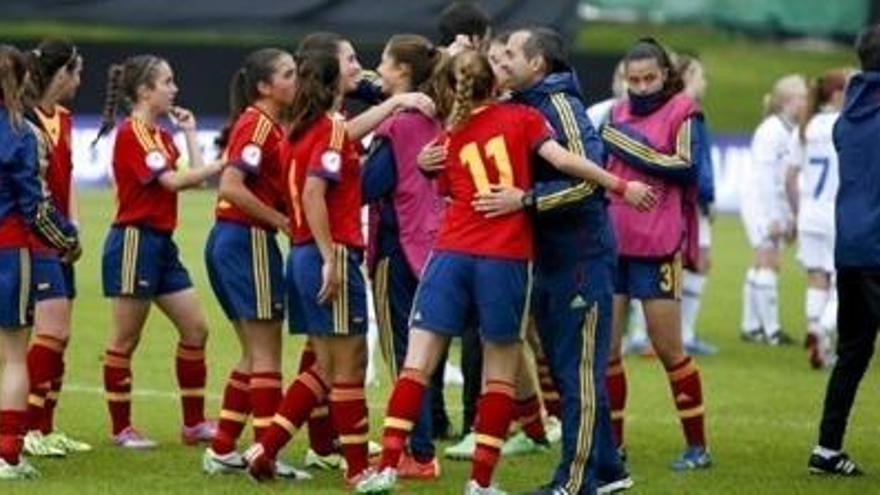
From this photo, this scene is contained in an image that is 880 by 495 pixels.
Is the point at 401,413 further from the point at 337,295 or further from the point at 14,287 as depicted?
the point at 14,287

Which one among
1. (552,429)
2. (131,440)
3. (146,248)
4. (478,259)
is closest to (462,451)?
(552,429)

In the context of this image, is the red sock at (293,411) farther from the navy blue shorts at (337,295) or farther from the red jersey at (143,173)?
the red jersey at (143,173)

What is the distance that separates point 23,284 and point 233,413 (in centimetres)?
130

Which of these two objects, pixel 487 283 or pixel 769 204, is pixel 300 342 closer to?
pixel 769 204

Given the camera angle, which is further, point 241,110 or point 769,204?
point 769,204

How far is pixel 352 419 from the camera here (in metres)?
11.8

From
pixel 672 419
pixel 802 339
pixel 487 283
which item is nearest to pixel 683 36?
pixel 802 339

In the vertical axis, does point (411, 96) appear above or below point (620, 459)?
above

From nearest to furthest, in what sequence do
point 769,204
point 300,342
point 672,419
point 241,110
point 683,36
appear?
point 241,110 < point 672,419 < point 300,342 < point 769,204 < point 683,36

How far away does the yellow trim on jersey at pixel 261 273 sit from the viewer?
40.6 ft

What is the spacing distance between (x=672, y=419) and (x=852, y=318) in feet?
7.72

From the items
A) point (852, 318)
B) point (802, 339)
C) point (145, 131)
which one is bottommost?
point (802, 339)

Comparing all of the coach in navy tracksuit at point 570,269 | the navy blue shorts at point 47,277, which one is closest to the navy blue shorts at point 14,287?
the navy blue shorts at point 47,277

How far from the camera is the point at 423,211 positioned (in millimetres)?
12555
